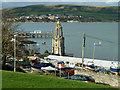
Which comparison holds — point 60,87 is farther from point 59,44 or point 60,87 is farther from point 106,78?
point 59,44

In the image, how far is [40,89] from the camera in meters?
8.12

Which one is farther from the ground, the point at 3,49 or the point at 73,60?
the point at 3,49

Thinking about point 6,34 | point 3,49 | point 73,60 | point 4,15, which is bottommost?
point 73,60

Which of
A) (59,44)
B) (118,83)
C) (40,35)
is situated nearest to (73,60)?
(59,44)

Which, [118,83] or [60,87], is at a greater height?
[60,87]

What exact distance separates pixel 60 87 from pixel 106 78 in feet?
21.6

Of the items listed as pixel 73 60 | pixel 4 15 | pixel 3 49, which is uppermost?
pixel 4 15

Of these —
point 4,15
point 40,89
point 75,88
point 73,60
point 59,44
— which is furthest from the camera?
point 59,44

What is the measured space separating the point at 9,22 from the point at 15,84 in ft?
34.7

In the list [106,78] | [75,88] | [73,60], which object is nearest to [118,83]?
[106,78]

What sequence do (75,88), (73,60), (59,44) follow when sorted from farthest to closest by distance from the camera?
(59,44)
(73,60)
(75,88)

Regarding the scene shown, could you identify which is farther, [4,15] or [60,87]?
[4,15]

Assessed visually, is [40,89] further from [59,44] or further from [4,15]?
[59,44]

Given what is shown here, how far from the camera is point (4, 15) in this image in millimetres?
18312
